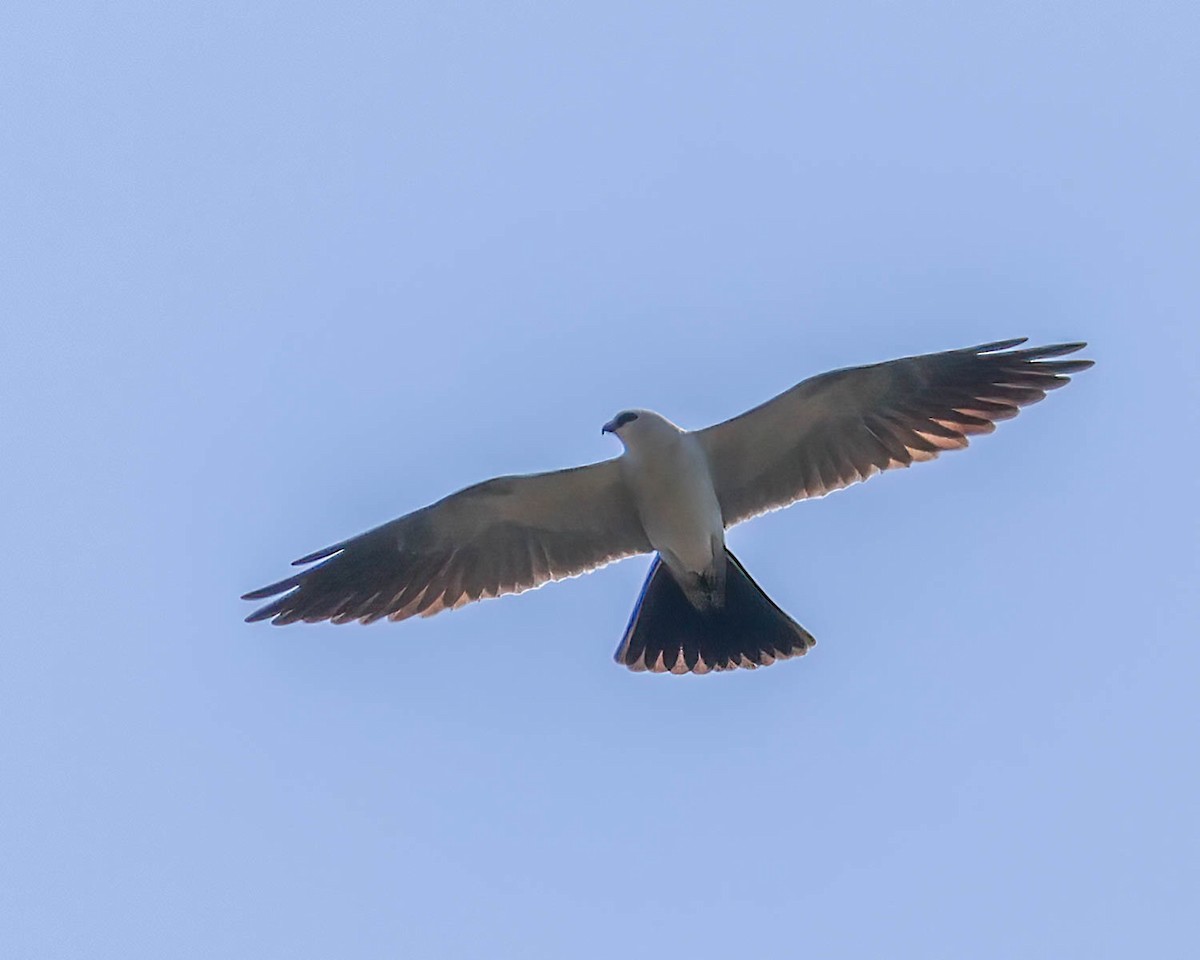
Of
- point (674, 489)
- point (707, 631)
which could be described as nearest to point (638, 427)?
point (674, 489)

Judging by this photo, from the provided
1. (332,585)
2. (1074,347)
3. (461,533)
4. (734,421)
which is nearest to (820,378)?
(734,421)

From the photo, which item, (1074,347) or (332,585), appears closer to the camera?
(1074,347)

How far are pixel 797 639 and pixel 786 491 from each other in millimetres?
858

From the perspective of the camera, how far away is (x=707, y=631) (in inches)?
461

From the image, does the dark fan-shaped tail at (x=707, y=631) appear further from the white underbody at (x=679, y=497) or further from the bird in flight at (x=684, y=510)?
the white underbody at (x=679, y=497)

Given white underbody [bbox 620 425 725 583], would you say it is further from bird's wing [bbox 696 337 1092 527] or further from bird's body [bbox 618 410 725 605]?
bird's wing [bbox 696 337 1092 527]

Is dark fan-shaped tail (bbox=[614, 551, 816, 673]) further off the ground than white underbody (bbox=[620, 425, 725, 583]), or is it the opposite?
white underbody (bbox=[620, 425, 725, 583])

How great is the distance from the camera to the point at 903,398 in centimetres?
1145

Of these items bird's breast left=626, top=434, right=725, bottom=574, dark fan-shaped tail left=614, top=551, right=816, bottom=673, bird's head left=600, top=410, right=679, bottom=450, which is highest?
bird's head left=600, top=410, right=679, bottom=450

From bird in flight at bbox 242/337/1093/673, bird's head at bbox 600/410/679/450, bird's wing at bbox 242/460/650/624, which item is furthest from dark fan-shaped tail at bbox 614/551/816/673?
bird's head at bbox 600/410/679/450

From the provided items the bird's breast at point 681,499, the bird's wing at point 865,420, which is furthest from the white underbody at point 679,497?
the bird's wing at point 865,420

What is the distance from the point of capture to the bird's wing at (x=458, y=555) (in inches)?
460

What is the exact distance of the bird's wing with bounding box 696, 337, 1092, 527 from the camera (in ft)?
36.9

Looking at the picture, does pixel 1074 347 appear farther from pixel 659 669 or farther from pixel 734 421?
pixel 659 669
